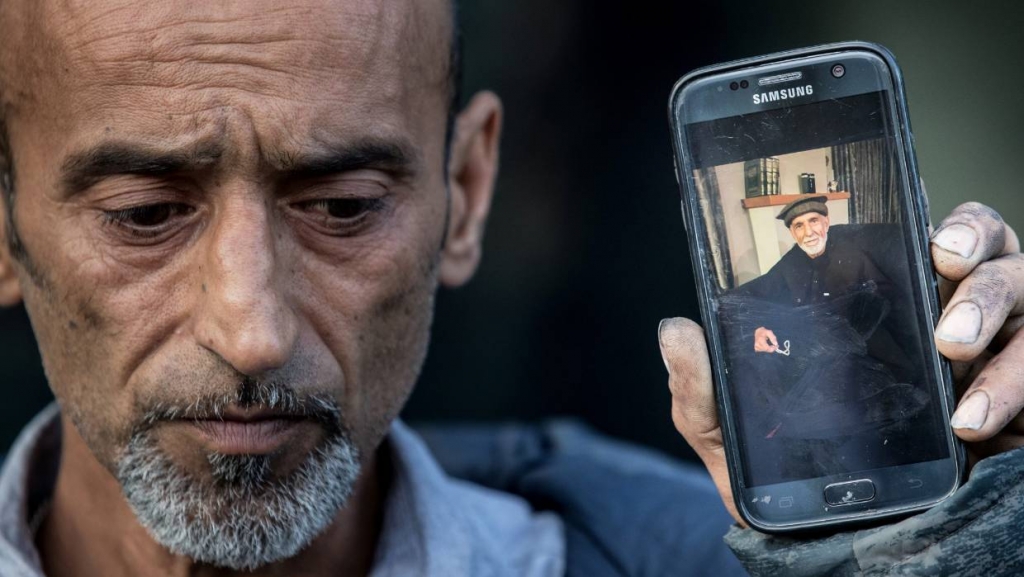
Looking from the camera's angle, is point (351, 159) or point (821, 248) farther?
point (351, 159)

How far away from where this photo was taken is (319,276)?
202 centimetres

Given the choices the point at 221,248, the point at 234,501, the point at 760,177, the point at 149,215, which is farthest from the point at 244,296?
the point at 760,177

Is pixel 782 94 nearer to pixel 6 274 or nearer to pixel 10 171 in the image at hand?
pixel 10 171

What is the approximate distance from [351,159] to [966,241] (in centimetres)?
99

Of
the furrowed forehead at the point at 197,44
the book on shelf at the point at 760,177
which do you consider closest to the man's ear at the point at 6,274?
the furrowed forehead at the point at 197,44

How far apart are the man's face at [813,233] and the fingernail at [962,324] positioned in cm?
21

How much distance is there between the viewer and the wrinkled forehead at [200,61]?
1896mm

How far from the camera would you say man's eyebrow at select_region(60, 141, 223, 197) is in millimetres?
1868

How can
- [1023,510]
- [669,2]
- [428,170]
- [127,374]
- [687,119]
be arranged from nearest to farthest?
[1023,510] → [687,119] → [127,374] → [428,170] → [669,2]

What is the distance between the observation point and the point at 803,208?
5.85 feet

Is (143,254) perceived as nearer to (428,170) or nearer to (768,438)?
(428,170)

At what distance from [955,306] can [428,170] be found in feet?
3.12

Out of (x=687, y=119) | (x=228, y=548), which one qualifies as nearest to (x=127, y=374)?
(x=228, y=548)

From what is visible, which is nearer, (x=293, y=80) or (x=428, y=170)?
(x=293, y=80)
